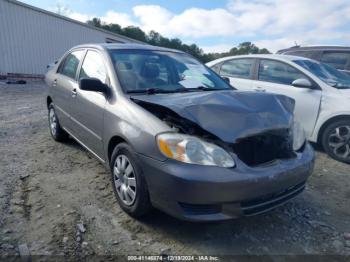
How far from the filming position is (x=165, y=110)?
8.82 feet

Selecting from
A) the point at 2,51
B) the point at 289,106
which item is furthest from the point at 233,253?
the point at 2,51

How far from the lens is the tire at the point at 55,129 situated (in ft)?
16.4

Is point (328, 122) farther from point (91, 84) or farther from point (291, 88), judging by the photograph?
point (91, 84)

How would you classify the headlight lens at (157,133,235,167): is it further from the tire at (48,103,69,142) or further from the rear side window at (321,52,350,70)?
the rear side window at (321,52,350,70)

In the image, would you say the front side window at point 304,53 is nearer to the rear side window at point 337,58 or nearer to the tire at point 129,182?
the rear side window at point 337,58

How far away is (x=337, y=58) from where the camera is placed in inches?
305

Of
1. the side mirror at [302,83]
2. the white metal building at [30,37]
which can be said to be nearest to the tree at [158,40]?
the white metal building at [30,37]

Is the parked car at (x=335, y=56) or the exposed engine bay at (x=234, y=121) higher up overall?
the parked car at (x=335, y=56)

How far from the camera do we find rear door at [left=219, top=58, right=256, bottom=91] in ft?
20.0

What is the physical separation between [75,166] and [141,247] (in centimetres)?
201

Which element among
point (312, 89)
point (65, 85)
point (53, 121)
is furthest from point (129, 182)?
point (312, 89)

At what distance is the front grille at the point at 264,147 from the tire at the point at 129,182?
86 centimetres

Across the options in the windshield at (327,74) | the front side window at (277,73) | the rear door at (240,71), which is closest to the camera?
the windshield at (327,74)

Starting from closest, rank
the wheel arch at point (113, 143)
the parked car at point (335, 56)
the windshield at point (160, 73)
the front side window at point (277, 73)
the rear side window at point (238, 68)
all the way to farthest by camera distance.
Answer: the wheel arch at point (113, 143), the windshield at point (160, 73), the front side window at point (277, 73), the rear side window at point (238, 68), the parked car at point (335, 56)
